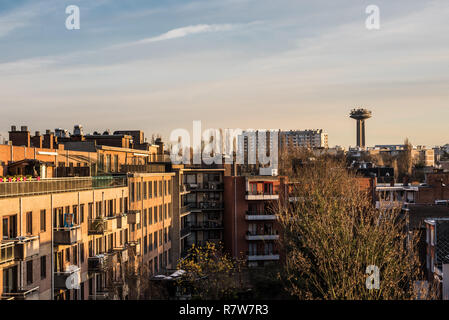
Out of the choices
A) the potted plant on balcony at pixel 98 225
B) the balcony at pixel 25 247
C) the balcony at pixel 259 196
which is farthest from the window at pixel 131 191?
the balcony at pixel 259 196

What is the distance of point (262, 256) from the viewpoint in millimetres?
58469

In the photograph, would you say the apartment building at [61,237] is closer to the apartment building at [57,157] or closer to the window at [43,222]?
the window at [43,222]

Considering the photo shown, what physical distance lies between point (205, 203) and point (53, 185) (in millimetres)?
35101

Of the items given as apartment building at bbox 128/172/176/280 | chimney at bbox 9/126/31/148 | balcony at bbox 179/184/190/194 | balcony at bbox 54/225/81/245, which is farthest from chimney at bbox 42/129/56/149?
balcony at bbox 54/225/81/245

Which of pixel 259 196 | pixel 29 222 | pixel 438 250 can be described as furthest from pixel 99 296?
pixel 259 196

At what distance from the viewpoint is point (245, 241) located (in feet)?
195

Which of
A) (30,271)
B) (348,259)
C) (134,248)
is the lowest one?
(134,248)

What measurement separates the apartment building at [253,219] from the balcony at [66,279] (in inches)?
1176

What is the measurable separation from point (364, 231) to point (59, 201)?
603 inches

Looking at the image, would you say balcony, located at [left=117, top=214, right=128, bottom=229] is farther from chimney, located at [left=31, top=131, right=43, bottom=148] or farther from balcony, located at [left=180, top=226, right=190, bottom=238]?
balcony, located at [left=180, top=226, right=190, bottom=238]

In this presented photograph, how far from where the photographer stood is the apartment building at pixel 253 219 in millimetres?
58750

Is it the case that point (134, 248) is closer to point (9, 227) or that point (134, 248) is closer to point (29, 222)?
point (29, 222)
